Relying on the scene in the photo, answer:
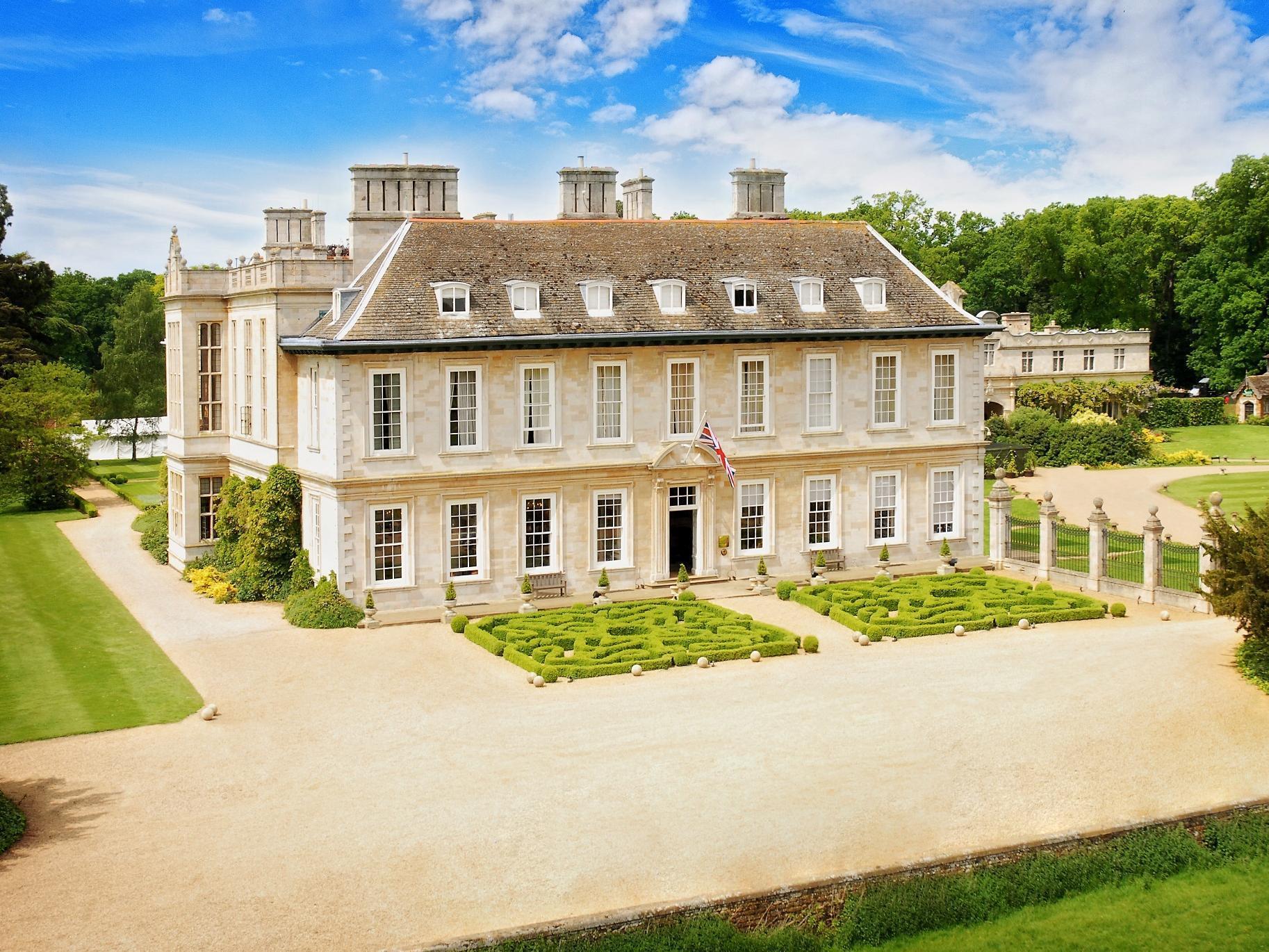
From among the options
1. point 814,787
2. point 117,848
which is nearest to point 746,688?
point 814,787

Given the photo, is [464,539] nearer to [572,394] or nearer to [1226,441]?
[572,394]

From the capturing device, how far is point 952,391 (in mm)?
41062

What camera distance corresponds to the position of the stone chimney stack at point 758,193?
146 ft

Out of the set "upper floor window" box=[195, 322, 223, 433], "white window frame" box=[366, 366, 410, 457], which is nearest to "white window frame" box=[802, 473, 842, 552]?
"white window frame" box=[366, 366, 410, 457]

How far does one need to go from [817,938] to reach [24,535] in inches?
1584

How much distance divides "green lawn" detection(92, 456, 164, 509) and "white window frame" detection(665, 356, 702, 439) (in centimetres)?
2168

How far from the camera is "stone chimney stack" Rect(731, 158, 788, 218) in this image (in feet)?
146

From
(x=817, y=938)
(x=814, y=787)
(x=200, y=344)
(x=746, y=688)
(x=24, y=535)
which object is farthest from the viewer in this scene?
(x=24, y=535)

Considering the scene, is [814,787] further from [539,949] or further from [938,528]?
[938,528]

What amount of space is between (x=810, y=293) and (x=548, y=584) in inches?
445

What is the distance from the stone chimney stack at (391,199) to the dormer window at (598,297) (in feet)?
17.3

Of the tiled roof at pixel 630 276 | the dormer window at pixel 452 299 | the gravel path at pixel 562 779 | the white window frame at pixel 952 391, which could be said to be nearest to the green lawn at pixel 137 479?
the tiled roof at pixel 630 276

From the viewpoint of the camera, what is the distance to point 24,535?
49812mm

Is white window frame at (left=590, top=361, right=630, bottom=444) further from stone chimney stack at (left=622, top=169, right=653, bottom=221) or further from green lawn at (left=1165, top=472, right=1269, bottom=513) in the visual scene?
green lawn at (left=1165, top=472, right=1269, bottom=513)
